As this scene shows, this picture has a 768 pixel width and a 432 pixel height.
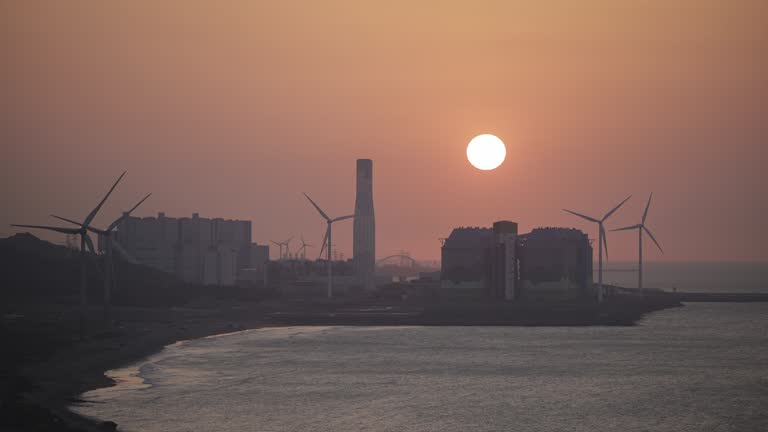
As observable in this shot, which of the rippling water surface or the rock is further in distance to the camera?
the rippling water surface

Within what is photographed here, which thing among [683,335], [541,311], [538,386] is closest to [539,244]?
[541,311]

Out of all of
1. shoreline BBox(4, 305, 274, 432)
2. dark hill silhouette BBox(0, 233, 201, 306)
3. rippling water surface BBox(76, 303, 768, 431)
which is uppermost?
dark hill silhouette BBox(0, 233, 201, 306)

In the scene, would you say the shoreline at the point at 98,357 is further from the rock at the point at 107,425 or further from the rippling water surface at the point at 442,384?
the rippling water surface at the point at 442,384

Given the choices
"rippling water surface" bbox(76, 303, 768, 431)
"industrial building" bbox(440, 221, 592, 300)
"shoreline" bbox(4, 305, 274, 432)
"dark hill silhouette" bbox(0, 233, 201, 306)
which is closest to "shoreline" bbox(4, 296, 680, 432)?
"shoreline" bbox(4, 305, 274, 432)

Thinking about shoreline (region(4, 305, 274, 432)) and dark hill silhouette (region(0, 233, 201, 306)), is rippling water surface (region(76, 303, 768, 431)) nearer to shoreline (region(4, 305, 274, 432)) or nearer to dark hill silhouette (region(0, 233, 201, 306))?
shoreline (region(4, 305, 274, 432))

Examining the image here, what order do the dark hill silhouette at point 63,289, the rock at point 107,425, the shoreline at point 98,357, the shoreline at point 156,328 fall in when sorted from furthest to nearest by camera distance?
the dark hill silhouette at point 63,289, the shoreline at point 156,328, the shoreline at point 98,357, the rock at point 107,425

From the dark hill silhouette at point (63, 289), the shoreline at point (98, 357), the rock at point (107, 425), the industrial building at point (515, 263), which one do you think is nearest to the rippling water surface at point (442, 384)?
the shoreline at point (98, 357)

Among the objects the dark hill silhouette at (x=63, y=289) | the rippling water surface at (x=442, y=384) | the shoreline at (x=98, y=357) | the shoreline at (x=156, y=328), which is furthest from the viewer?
the dark hill silhouette at (x=63, y=289)
